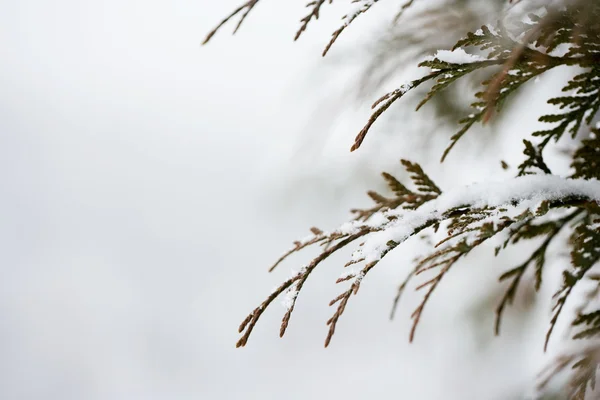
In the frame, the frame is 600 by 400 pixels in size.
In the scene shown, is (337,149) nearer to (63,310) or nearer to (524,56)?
(524,56)

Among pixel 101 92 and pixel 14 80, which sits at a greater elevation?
pixel 14 80

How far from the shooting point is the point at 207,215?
45.3 ft

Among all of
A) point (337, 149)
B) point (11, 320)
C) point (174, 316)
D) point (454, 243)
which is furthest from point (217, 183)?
point (454, 243)

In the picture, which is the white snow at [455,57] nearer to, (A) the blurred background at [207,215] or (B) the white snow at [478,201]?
(B) the white snow at [478,201]

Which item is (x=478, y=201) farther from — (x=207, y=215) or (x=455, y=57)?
(x=207, y=215)

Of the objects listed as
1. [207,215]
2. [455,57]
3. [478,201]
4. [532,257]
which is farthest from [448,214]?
[207,215]

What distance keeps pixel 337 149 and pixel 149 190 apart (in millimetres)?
12862

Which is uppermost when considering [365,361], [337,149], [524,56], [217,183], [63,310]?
[217,183]

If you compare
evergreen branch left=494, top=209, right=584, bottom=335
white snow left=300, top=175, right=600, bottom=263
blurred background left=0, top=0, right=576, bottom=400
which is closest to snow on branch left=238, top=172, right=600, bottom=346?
white snow left=300, top=175, right=600, bottom=263

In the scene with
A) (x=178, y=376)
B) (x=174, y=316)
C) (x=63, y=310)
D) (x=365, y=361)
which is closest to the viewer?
(x=365, y=361)

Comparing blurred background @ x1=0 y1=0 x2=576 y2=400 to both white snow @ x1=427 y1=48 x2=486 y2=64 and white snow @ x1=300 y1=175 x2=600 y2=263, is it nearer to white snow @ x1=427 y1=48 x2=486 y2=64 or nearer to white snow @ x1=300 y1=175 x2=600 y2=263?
white snow @ x1=427 y1=48 x2=486 y2=64

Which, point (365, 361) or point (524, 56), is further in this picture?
point (365, 361)

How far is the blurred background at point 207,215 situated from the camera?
9.59 feet

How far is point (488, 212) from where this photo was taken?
3.42 ft
